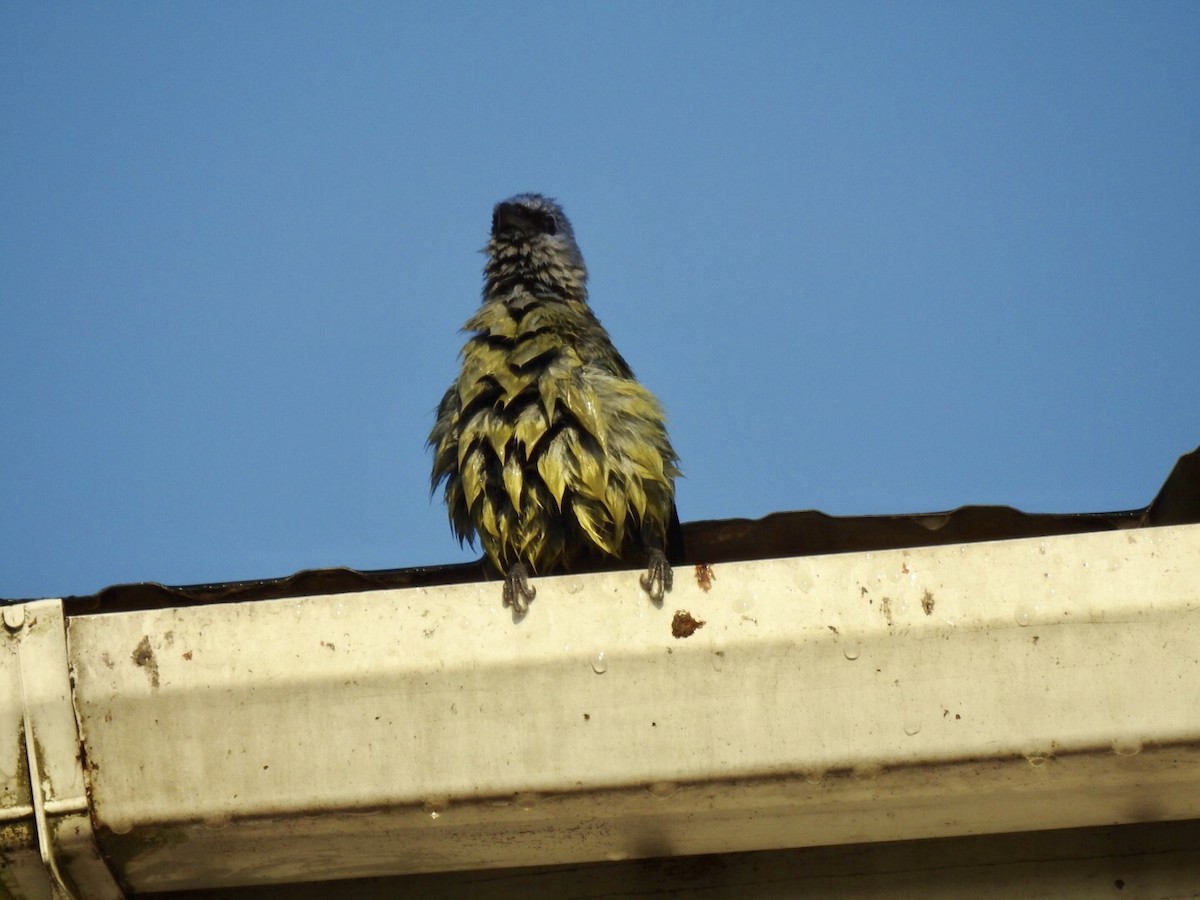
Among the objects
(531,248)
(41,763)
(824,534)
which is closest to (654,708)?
(824,534)

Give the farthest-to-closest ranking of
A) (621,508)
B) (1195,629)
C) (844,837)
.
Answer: (621,508)
(844,837)
(1195,629)

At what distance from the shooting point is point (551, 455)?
3.14 meters

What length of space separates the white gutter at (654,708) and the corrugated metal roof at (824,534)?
1.39 ft

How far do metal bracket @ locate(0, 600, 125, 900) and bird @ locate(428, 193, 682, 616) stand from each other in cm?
121

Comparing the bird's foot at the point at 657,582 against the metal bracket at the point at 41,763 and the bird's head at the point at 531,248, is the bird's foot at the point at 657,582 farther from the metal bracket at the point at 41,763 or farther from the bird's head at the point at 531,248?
the bird's head at the point at 531,248

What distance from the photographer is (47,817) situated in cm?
214

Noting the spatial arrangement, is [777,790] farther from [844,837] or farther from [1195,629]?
[1195,629]

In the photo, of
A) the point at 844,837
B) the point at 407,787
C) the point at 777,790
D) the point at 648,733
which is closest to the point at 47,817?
the point at 407,787

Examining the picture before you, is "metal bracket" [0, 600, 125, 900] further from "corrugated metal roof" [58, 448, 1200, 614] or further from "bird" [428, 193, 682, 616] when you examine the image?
"bird" [428, 193, 682, 616]

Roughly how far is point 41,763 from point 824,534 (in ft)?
5.43

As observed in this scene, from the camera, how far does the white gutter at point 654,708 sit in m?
2.11

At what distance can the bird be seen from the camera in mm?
3148

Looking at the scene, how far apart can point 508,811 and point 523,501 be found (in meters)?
1.13

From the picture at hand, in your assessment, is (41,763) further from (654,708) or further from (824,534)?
(824,534)
